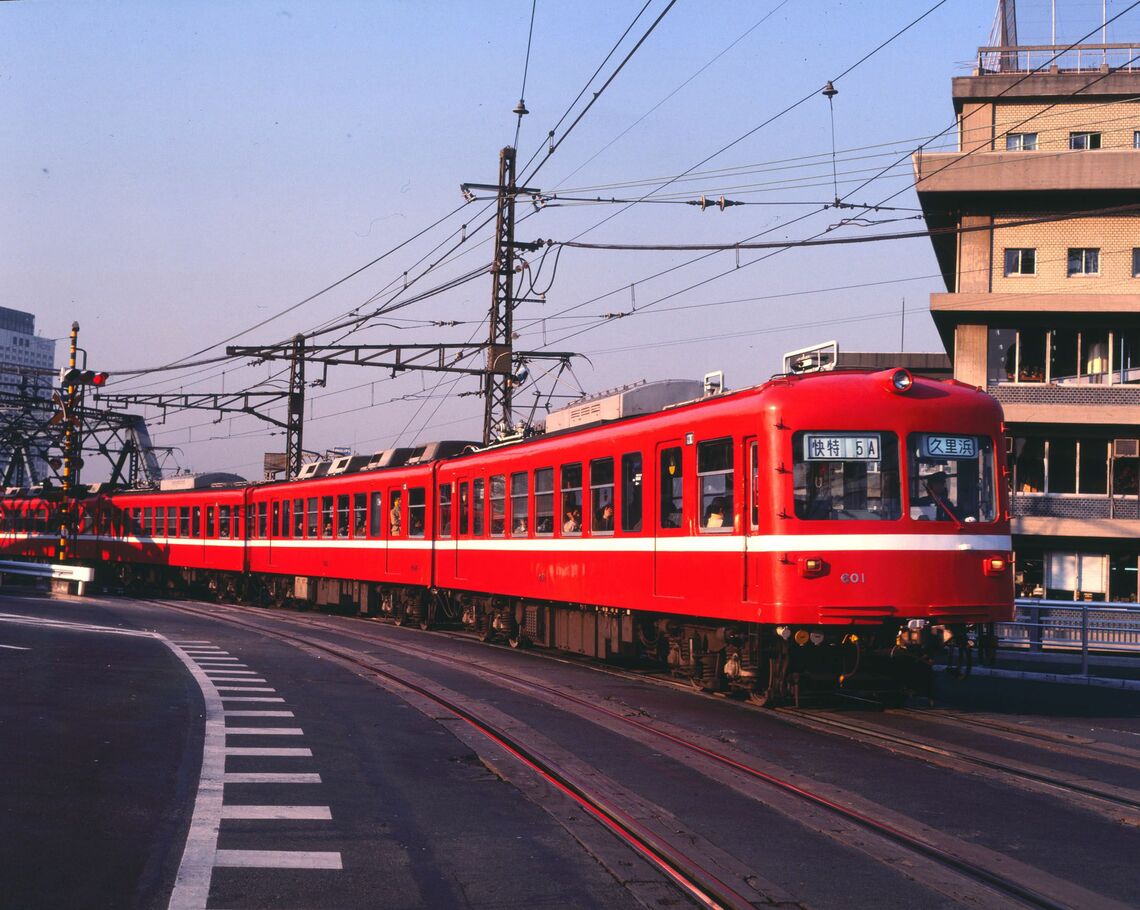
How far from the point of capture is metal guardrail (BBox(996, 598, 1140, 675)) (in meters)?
18.5

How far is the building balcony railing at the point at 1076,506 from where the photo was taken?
3719cm

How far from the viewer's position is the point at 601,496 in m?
17.7

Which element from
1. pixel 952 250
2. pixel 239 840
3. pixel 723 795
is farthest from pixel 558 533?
pixel 952 250

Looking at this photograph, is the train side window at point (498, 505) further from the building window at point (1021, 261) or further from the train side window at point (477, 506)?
the building window at point (1021, 261)

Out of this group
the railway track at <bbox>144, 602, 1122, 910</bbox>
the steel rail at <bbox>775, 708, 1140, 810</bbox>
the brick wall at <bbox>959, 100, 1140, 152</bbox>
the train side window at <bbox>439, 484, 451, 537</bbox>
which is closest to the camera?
the railway track at <bbox>144, 602, 1122, 910</bbox>

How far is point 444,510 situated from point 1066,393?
65.0 feet

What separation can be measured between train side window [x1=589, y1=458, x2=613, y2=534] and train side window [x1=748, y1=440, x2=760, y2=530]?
153 inches

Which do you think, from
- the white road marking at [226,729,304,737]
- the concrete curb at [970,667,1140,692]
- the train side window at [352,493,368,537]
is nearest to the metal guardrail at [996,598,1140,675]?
the concrete curb at [970,667,1140,692]

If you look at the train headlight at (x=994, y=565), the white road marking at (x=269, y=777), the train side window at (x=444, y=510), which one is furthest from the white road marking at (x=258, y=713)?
the train side window at (x=444, y=510)

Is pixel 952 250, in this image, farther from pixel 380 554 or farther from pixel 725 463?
pixel 725 463

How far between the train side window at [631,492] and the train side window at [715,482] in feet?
5.65

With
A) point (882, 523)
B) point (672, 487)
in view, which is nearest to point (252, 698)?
point (672, 487)

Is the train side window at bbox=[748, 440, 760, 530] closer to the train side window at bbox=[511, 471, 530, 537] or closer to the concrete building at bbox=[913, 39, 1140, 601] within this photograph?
the train side window at bbox=[511, 471, 530, 537]

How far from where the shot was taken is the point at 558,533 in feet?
63.1
